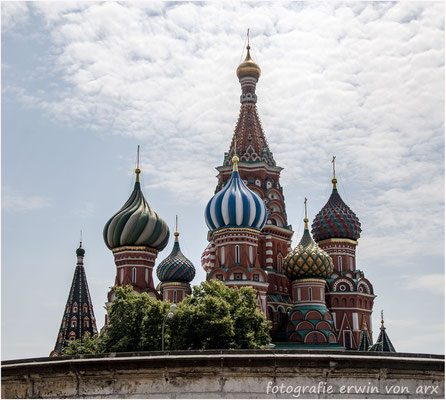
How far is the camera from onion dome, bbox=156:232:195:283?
47562 mm

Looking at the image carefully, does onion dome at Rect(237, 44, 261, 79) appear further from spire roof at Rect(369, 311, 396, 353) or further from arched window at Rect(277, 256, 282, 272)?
spire roof at Rect(369, 311, 396, 353)

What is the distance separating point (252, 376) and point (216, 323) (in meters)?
18.0

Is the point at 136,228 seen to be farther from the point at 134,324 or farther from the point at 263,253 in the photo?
the point at 134,324

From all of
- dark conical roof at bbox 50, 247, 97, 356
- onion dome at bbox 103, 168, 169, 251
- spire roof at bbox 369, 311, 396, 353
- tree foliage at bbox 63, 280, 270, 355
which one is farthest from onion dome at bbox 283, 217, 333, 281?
dark conical roof at bbox 50, 247, 97, 356

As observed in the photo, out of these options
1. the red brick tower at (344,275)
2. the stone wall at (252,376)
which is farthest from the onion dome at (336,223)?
the stone wall at (252,376)

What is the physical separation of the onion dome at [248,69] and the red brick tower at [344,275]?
36.1 ft

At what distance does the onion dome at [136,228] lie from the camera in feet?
148

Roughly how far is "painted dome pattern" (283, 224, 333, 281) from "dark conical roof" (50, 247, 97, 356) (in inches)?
775

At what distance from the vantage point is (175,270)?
47.6 m

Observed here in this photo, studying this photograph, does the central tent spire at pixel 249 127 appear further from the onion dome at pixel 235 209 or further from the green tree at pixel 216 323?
the green tree at pixel 216 323

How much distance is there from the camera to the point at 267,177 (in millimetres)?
48781

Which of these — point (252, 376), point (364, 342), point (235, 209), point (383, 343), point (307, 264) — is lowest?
point (252, 376)

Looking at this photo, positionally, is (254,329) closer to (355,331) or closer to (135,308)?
(135,308)

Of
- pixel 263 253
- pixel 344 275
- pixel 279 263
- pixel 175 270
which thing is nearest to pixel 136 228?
pixel 175 270
